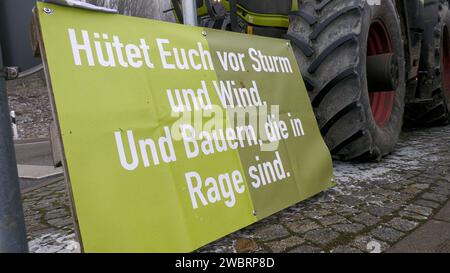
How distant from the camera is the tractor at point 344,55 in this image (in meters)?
2.44

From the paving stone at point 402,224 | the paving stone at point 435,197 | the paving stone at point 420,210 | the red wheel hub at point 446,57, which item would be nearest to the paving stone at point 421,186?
the paving stone at point 435,197

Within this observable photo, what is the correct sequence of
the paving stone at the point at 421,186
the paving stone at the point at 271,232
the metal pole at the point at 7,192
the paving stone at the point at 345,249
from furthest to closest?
the paving stone at the point at 421,186 → the paving stone at the point at 271,232 → the paving stone at the point at 345,249 → the metal pole at the point at 7,192

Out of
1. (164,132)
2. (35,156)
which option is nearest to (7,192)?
(164,132)

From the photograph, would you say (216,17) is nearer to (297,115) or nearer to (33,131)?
(297,115)

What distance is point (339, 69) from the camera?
2436 millimetres

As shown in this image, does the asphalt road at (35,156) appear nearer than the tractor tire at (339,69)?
No

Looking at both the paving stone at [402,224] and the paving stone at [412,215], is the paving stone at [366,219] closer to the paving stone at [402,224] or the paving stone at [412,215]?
the paving stone at [402,224]

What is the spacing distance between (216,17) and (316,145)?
4.45 feet

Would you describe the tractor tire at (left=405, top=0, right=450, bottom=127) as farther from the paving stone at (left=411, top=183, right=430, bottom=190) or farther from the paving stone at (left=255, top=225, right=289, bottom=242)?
the paving stone at (left=255, top=225, right=289, bottom=242)

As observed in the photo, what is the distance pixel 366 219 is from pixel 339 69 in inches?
44.2

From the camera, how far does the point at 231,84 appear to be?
197 cm

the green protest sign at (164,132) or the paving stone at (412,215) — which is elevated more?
the green protest sign at (164,132)

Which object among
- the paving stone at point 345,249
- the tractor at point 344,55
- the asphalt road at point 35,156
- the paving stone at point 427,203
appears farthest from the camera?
the asphalt road at point 35,156

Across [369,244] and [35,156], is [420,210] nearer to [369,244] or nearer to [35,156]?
[369,244]
